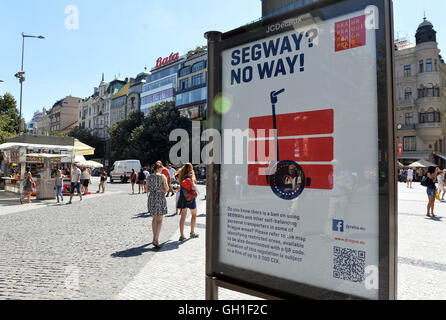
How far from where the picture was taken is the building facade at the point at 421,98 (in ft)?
137

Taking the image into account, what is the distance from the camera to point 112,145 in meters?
49.3

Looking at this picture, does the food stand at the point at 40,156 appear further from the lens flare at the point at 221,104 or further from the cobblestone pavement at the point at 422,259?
the lens flare at the point at 221,104

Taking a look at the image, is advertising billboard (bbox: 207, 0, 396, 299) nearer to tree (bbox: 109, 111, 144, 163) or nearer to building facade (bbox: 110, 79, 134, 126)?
tree (bbox: 109, 111, 144, 163)

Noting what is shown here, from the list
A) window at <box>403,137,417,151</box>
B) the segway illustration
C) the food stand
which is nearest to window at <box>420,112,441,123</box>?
window at <box>403,137,417,151</box>

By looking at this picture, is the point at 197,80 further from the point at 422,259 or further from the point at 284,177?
the point at 284,177

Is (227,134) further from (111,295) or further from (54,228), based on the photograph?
(54,228)

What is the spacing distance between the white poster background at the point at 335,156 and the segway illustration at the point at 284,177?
0.04 m

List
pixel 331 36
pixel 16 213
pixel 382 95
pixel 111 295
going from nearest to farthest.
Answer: pixel 382 95, pixel 331 36, pixel 111 295, pixel 16 213

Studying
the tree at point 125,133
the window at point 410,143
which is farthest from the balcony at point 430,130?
the tree at point 125,133

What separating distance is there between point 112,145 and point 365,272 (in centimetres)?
5106

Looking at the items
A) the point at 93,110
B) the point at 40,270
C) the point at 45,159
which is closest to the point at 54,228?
the point at 40,270

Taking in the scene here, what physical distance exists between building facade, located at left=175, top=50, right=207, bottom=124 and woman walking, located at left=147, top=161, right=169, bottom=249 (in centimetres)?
4354

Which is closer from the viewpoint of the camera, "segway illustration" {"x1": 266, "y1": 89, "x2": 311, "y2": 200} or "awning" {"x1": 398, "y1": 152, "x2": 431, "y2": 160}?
"segway illustration" {"x1": 266, "y1": 89, "x2": 311, "y2": 200}

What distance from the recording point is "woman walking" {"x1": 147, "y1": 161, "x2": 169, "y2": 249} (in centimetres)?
636
